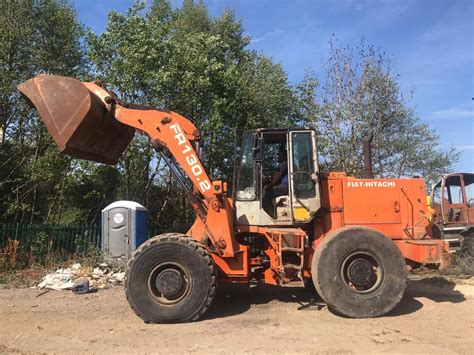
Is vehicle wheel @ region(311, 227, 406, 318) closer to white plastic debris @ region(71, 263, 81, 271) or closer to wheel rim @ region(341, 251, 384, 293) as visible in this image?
wheel rim @ region(341, 251, 384, 293)

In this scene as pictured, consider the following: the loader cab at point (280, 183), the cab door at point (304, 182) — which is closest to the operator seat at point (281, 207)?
the loader cab at point (280, 183)

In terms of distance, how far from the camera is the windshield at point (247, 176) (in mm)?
8234

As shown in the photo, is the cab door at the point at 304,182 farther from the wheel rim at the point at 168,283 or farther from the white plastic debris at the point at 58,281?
the white plastic debris at the point at 58,281

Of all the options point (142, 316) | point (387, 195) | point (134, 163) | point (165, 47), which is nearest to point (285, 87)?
point (165, 47)

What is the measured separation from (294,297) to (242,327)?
228 centimetres

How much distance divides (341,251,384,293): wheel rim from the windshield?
6.29 feet

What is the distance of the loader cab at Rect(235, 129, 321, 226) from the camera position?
8.16m

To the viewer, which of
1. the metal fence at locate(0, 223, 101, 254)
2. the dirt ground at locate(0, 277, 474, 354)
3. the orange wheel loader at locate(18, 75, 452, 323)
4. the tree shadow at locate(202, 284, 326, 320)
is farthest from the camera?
the metal fence at locate(0, 223, 101, 254)

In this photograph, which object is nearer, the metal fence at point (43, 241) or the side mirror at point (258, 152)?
the side mirror at point (258, 152)

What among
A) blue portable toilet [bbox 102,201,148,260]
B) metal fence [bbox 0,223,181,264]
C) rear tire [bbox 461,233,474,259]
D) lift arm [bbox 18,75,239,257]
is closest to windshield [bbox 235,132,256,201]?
lift arm [bbox 18,75,239,257]

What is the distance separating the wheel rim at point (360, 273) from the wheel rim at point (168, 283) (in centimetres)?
252

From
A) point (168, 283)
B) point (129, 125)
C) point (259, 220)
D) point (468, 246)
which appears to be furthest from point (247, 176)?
point (468, 246)

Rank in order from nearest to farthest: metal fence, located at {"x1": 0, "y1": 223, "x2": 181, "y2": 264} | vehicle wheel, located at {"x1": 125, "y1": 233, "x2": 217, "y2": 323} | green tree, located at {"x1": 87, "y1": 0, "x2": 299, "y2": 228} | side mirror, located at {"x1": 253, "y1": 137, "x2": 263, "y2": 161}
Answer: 1. vehicle wheel, located at {"x1": 125, "y1": 233, "x2": 217, "y2": 323}
2. side mirror, located at {"x1": 253, "y1": 137, "x2": 263, "y2": 161}
3. metal fence, located at {"x1": 0, "y1": 223, "x2": 181, "y2": 264}
4. green tree, located at {"x1": 87, "y1": 0, "x2": 299, "y2": 228}

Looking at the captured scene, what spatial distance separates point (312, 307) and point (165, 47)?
9465 millimetres
